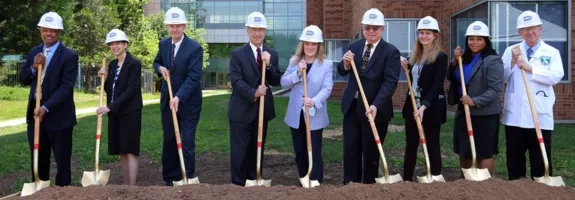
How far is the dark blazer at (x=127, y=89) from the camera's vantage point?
19.0 ft

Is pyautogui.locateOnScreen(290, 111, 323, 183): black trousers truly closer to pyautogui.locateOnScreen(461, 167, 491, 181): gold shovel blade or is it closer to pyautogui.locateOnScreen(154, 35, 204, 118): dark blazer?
pyautogui.locateOnScreen(154, 35, 204, 118): dark blazer

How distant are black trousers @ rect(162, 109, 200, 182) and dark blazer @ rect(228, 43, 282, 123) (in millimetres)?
476

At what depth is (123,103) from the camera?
581 cm

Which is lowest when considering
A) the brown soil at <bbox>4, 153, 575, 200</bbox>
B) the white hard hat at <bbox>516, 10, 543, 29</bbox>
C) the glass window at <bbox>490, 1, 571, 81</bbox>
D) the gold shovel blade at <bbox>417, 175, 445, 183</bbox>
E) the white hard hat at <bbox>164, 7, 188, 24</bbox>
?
the gold shovel blade at <bbox>417, 175, 445, 183</bbox>

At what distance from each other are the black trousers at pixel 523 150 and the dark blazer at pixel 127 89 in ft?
12.5

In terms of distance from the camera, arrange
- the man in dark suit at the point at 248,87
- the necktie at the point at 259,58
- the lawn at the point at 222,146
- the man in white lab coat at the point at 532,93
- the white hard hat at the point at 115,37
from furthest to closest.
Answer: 1. the lawn at the point at 222,146
2. the necktie at the point at 259,58
3. the man in dark suit at the point at 248,87
4. the white hard hat at the point at 115,37
5. the man in white lab coat at the point at 532,93

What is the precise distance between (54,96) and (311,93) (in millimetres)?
2580

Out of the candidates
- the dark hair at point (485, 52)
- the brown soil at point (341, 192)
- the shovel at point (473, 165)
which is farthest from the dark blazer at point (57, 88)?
the dark hair at point (485, 52)

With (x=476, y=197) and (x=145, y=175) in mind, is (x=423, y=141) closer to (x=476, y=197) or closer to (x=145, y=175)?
(x=476, y=197)

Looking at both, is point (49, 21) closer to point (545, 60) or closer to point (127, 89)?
point (127, 89)

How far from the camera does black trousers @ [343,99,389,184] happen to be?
572 centimetres

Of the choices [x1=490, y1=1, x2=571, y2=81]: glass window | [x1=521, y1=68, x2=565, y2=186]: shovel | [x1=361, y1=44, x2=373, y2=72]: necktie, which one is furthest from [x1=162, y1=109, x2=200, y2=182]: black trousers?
[x1=490, y1=1, x2=571, y2=81]: glass window

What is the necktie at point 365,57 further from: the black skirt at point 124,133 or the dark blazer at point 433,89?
the black skirt at point 124,133

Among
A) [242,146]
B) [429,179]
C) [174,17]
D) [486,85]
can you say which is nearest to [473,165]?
[429,179]
